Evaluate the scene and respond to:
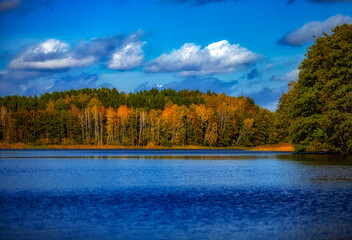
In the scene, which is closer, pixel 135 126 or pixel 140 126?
pixel 140 126

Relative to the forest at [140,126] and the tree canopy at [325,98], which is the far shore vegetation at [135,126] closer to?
the forest at [140,126]

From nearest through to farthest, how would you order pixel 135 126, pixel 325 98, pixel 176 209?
pixel 176 209
pixel 325 98
pixel 135 126

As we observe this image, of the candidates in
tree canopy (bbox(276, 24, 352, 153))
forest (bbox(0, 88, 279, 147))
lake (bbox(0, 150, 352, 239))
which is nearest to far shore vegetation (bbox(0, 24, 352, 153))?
forest (bbox(0, 88, 279, 147))

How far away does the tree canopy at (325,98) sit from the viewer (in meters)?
70.3

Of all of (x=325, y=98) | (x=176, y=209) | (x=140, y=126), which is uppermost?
(x=325, y=98)

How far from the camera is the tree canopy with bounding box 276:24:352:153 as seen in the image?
231 feet

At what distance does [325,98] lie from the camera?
7512 cm

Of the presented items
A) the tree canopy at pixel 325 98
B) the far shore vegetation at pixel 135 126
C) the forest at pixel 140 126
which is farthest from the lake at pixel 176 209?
the forest at pixel 140 126

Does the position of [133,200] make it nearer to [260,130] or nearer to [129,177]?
[129,177]

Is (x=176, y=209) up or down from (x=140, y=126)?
down

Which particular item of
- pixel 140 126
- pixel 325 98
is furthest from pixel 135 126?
pixel 325 98

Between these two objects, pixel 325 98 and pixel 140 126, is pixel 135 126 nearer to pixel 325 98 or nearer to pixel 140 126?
pixel 140 126

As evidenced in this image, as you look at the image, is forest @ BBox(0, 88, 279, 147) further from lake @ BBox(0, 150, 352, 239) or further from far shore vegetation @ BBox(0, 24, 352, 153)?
lake @ BBox(0, 150, 352, 239)

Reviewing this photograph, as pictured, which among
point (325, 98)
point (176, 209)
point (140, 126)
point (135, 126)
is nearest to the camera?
point (176, 209)
